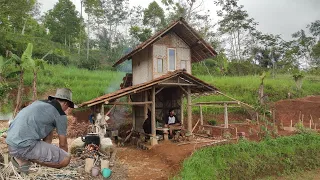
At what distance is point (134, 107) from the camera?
14.3 m

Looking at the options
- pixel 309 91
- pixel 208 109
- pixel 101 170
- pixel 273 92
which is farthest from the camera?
pixel 309 91

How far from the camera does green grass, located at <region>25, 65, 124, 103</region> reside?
1820 cm

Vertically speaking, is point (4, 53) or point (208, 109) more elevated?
point (4, 53)

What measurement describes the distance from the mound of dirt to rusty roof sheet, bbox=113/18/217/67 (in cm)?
884

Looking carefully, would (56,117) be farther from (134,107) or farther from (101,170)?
(134,107)

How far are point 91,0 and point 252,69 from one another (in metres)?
21.7

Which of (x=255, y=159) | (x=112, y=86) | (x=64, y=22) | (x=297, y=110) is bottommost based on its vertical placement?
(x=255, y=159)

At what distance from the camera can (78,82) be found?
20.3m

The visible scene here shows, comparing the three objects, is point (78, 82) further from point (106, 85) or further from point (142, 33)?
point (142, 33)

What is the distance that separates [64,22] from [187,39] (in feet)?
75.6

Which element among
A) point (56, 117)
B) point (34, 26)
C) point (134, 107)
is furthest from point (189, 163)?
point (34, 26)

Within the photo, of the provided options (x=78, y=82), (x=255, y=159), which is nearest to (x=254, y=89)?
(x=255, y=159)

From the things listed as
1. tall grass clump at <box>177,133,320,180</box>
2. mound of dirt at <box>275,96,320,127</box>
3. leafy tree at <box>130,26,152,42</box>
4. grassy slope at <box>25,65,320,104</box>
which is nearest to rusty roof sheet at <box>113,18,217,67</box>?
tall grass clump at <box>177,133,320,180</box>

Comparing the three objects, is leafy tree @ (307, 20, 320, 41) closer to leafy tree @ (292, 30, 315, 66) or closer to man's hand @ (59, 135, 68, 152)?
leafy tree @ (292, 30, 315, 66)
